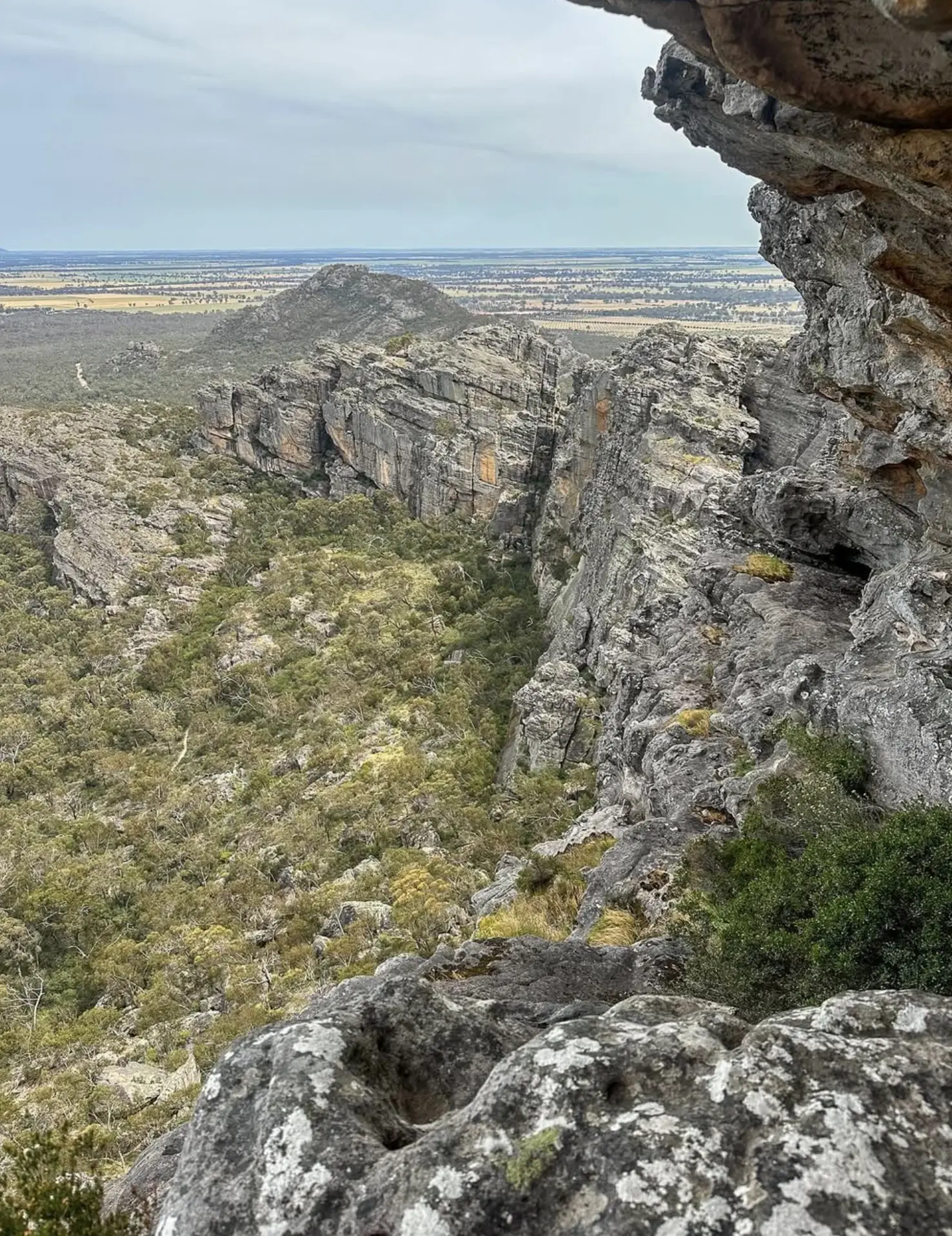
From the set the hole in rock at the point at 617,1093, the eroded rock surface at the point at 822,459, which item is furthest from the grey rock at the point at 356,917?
the hole in rock at the point at 617,1093

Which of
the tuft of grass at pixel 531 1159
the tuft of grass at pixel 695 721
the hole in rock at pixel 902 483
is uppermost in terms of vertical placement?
the hole in rock at pixel 902 483

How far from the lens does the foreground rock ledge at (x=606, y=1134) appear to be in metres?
4.58

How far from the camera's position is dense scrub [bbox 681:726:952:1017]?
27.3ft

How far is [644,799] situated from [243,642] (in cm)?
4148

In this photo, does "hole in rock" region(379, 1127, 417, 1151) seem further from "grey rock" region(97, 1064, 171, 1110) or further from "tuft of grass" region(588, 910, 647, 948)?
"grey rock" region(97, 1064, 171, 1110)

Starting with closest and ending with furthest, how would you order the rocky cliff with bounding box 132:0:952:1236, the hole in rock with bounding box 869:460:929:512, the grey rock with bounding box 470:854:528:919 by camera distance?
the rocky cliff with bounding box 132:0:952:1236
the hole in rock with bounding box 869:460:929:512
the grey rock with bounding box 470:854:528:919

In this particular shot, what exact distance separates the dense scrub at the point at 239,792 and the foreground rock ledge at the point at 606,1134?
12.9 metres

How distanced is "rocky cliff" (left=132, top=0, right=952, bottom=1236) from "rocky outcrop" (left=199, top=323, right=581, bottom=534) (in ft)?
142

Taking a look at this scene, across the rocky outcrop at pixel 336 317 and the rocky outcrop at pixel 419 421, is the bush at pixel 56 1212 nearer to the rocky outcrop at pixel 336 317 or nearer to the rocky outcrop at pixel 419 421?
the rocky outcrop at pixel 419 421

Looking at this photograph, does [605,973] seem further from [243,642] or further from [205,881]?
[243,642]

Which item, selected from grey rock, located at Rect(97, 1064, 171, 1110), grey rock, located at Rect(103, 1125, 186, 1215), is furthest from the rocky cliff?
grey rock, located at Rect(97, 1064, 171, 1110)

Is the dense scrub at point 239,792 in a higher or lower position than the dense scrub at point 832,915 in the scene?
lower

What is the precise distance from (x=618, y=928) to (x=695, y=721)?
8203 mm

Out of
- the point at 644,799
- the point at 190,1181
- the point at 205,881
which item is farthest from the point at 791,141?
the point at 205,881
